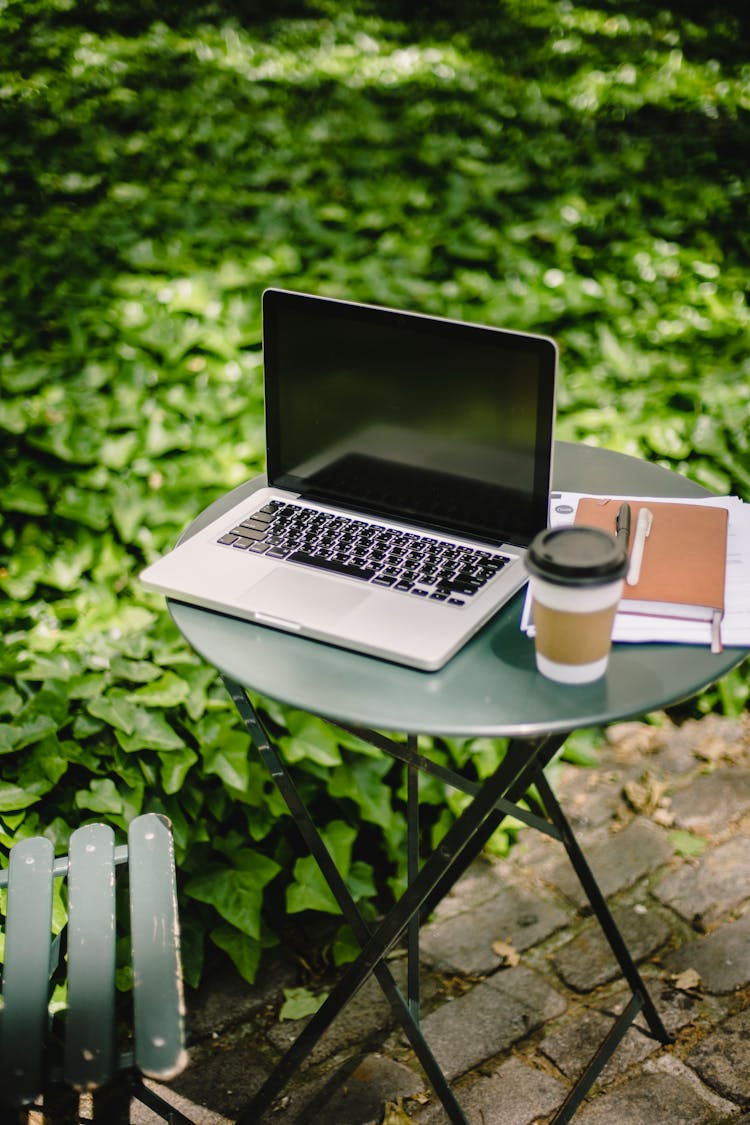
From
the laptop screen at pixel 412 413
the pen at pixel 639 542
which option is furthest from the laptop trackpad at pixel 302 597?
the pen at pixel 639 542

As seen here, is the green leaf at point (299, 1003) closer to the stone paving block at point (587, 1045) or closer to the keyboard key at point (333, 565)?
the stone paving block at point (587, 1045)

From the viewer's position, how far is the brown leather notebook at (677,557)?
1552 mm

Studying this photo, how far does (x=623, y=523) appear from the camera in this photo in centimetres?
170

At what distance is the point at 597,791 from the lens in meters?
2.90

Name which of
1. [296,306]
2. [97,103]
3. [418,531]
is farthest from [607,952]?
[97,103]

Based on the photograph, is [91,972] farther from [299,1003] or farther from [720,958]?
[720,958]

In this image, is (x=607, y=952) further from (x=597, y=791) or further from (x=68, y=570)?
(x=68, y=570)

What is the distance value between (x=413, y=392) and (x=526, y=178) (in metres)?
3.32

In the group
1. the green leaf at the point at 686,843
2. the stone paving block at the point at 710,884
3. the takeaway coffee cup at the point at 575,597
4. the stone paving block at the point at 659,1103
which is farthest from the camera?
the green leaf at the point at 686,843

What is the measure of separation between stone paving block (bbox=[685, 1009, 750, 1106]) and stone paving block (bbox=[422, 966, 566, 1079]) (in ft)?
1.02

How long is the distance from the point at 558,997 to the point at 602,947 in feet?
0.64

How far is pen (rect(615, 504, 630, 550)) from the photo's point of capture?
65.8 inches

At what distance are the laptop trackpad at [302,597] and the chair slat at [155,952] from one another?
443 millimetres

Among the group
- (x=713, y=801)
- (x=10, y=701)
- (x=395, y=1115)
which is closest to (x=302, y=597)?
(x=10, y=701)
